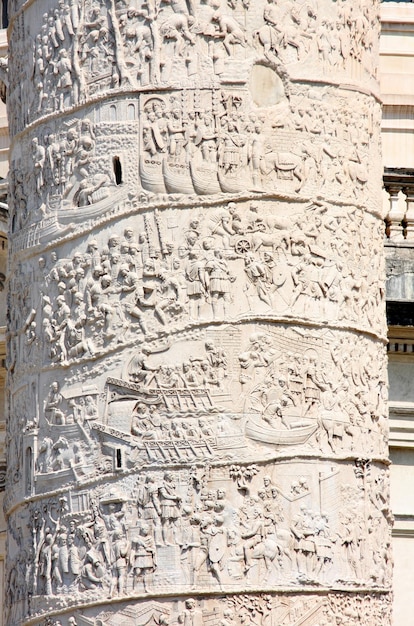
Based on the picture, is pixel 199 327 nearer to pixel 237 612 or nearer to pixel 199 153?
pixel 199 153

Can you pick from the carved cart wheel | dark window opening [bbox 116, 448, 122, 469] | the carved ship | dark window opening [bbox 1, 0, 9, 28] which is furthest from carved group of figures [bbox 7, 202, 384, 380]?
dark window opening [bbox 1, 0, 9, 28]

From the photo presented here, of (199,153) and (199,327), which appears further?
(199,153)

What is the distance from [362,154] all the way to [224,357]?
141 cm

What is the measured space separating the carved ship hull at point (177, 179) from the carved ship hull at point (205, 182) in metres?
0.03

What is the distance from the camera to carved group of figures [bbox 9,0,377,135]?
9.84 m

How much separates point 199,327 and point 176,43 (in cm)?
148

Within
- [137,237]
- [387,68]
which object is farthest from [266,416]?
[387,68]

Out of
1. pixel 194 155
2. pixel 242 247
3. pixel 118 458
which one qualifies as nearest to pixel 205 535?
pixel 118 458

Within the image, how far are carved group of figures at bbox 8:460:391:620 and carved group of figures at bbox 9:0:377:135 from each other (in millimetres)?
2056

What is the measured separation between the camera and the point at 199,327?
9.57 meters

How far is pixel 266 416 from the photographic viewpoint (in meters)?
9.48

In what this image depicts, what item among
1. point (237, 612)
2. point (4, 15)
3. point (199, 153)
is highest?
point (4, 15)

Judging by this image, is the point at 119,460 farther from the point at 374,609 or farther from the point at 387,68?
the point at 387,68

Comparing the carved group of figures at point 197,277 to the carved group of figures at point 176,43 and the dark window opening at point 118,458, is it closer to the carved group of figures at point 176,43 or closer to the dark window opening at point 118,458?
the dark window opening at point 118,458
